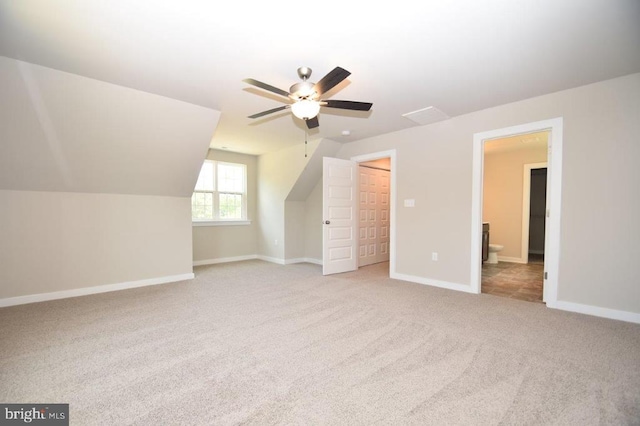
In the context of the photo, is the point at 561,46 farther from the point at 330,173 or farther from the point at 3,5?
the point at 3,5

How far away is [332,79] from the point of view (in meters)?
2.23

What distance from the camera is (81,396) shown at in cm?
175

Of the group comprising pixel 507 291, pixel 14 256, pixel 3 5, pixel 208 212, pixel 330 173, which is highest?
pixel 3 5

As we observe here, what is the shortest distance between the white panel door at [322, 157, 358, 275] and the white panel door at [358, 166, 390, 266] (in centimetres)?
45

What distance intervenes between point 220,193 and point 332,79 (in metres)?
4.75

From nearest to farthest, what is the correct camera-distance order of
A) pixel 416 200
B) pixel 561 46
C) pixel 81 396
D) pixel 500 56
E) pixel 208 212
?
pixel 81 396 < pixel 561 46 < pixel 500 56 < pixel 416 200 < pixel 208 212

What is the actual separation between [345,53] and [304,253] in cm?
477

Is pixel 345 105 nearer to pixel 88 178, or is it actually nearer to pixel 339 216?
pixel 339 216

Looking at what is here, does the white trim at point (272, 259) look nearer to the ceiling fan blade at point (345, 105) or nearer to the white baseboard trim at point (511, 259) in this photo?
the ceiling fan blade at point (345, 105)

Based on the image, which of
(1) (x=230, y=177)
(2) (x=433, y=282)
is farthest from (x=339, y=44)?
(1) (x=230, y=177)

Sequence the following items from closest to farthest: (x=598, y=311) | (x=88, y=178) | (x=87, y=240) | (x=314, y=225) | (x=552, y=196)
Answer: (x=598, y=311) < (x=552, y=196) < (x=88, y=178) < (x=87, y=240) < (x=314, y=225)

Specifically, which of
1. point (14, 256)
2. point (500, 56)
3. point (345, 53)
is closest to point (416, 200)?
point (500, 56)

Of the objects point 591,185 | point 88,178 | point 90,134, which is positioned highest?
point 90,134

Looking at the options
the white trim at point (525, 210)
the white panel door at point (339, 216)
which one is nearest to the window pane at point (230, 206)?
the white panel door at point (339, 216)
